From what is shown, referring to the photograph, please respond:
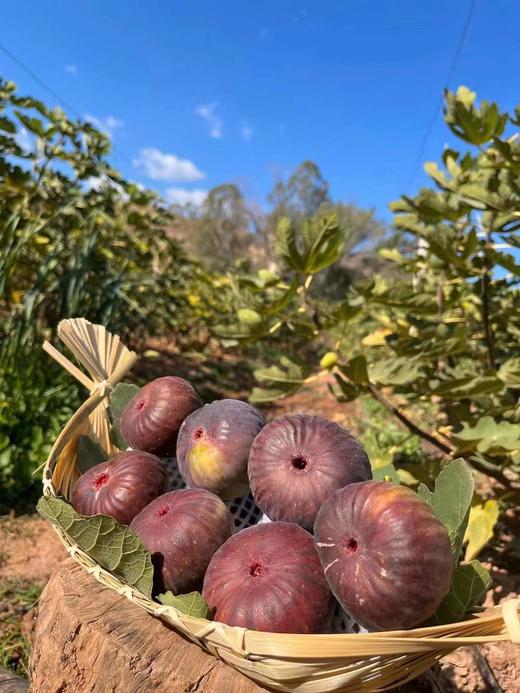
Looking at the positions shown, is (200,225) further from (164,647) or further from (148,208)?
(164,647)

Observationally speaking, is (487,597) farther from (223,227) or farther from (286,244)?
(223,227)

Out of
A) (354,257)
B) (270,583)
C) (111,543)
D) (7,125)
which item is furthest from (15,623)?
(354,257)

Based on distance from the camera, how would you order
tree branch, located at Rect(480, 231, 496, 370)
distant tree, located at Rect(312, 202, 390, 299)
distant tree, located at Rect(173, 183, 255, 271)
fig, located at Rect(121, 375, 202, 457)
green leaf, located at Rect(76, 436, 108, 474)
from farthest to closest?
distant tree, located at Rect(173, 183, 255, 271)
distant tree, located at Rect(312, 202, 390, 299)
tree branch, located at Rect(480, 231, 496, 370)
green leaf, located at Rect(76, 436, 108, 474)
fig, located at Rect(121, 375, 202, 457)

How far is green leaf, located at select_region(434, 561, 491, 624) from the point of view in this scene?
855mm

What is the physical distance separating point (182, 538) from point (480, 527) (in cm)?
101

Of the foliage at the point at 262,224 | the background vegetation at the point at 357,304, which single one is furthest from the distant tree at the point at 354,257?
the background vegetation at the point at 357,304

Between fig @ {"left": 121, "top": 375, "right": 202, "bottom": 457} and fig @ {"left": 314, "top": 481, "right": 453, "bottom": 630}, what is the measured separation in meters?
0.57

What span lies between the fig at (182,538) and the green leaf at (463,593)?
42 centimetres

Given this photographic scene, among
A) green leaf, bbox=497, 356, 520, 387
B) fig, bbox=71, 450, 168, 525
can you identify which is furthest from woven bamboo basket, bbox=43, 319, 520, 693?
green leaf, bbox=497, 356, 520, 387

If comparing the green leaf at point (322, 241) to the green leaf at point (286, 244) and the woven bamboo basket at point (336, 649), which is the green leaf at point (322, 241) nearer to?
the green leaf at point (286, 244)

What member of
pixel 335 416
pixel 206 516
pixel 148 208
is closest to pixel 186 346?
pixel 148 208

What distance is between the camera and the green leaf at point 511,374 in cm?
160

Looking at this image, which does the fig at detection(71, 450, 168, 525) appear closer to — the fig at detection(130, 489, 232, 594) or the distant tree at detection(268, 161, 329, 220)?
the fig at detection(130, 489, 232, 594)

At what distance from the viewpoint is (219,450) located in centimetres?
107
